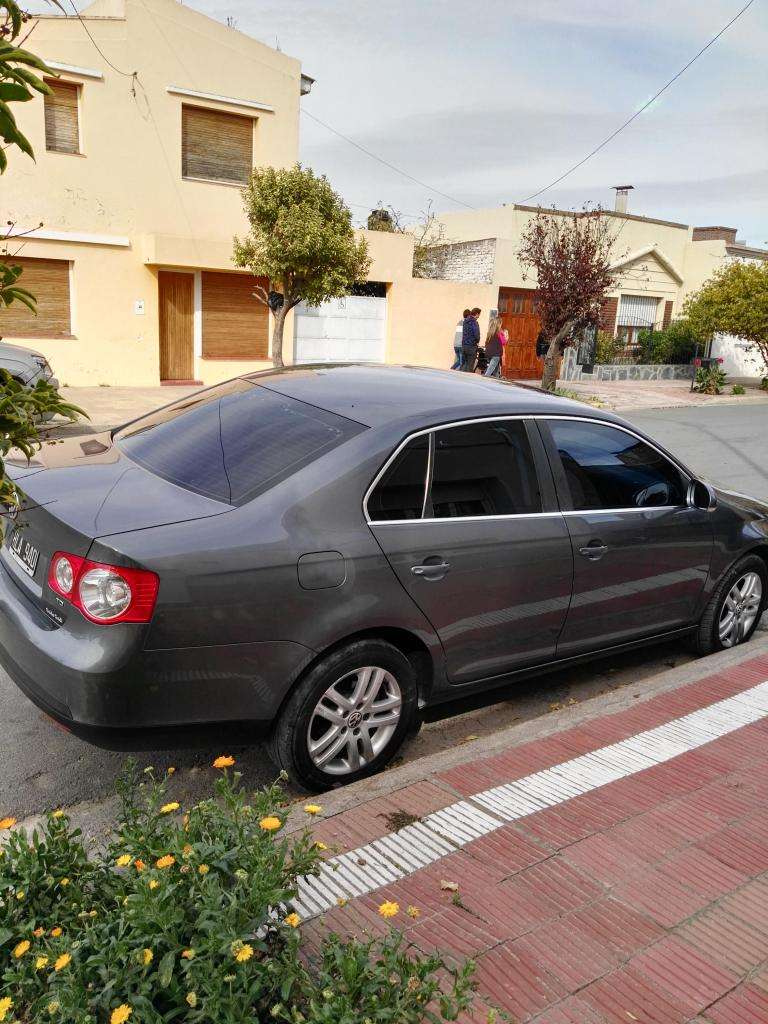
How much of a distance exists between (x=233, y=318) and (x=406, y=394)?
16511 millimetres

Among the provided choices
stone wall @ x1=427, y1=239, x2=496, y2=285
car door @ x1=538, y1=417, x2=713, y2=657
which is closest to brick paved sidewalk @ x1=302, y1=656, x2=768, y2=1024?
car door @ x1=538, y1=417, x2=713, y2=657

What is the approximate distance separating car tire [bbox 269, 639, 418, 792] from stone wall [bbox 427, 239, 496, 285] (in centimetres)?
2367

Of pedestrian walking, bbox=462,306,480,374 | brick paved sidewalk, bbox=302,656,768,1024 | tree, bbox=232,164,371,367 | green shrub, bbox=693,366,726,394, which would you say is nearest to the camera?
brick paved sidewalk, bbox=302,656,768,1024

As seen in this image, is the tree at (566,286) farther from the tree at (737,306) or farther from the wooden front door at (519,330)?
the tree at (737,306)

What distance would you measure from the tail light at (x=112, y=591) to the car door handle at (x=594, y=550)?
7.17 feet

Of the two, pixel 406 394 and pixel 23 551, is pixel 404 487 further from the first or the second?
pixel 23 551

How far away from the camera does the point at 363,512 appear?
3.60 m

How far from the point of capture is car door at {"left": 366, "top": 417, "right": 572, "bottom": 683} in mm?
3744

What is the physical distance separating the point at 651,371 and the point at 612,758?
27.5 metres

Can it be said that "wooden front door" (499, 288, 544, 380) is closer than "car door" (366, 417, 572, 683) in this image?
No

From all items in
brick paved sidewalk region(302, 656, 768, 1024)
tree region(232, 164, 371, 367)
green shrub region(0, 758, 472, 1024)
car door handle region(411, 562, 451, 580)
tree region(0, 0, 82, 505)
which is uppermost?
tree region(232, 164, 371, 367)

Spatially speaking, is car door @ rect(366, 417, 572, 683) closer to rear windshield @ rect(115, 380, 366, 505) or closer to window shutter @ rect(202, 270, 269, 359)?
rear windshield @ rect(115, 380, 366, 505)

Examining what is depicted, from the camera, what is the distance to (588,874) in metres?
2.89

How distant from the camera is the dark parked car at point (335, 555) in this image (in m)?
3.15
